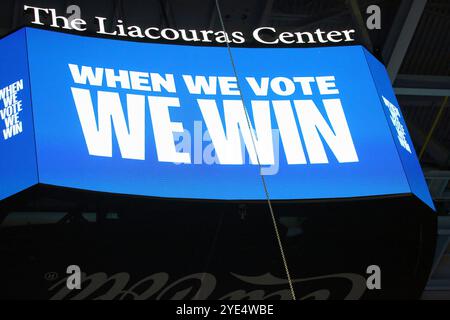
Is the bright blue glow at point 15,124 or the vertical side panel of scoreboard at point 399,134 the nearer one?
the bright blue glow at point 15,124

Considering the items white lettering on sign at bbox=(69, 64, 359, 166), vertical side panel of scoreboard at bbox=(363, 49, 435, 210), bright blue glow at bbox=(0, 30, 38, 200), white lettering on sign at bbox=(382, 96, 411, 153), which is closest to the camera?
bright blue glow at bbox=(0, 30, 38, 200)

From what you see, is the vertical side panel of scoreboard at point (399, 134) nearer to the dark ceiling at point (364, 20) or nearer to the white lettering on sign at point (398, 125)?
the white lettering on sign at point (398, 125)

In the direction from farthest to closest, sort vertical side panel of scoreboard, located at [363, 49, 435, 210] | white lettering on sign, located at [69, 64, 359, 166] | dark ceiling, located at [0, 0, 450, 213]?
dark ceiling, located at [0, 0, 450, 213] < vertical side panel of scoreboard, located at [363, 49, 435, 210] < white lettering on sign, located at [69, 64, 359, 166]

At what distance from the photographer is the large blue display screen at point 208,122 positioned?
5.24m

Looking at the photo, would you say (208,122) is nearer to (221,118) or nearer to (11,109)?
(221,118)

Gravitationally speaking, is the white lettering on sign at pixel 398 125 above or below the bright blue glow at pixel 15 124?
above

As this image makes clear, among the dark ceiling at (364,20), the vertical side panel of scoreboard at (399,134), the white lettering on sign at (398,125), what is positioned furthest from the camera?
the dark ceiling at (364,20)

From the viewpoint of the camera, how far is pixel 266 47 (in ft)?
20.6

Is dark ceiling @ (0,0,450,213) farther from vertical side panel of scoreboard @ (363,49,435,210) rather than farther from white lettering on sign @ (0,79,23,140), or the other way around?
white lettering on sign @ (0,79,23,140)

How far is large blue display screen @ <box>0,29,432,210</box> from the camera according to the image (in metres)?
5.24

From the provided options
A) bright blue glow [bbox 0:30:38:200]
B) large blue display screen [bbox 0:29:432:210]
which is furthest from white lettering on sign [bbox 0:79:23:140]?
large blue display screen [bbox 0:29:432:210]

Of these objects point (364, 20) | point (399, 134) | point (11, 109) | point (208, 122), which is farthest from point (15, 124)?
point (364, 20)

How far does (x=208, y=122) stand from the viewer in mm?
5645

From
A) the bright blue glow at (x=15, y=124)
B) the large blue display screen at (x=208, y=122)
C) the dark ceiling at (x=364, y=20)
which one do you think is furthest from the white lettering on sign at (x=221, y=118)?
the dark ceiling at (x=364, y=20)
